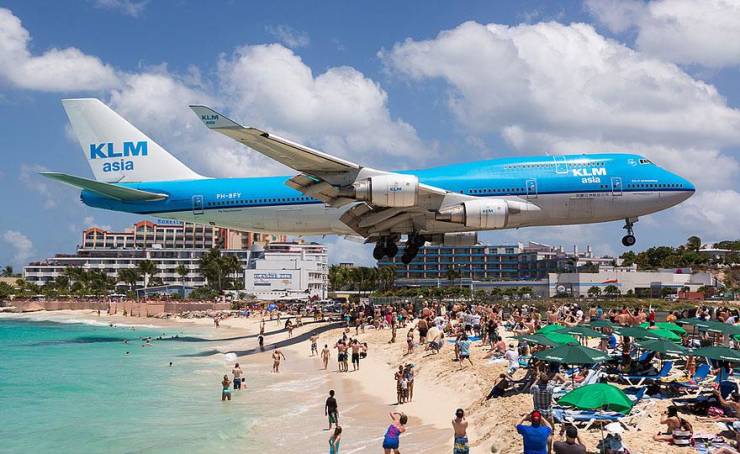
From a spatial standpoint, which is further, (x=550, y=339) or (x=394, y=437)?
(x=550, y=339)

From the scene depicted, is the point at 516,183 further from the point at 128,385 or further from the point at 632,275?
the point at 632,275

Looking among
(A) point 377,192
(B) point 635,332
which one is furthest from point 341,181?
(B) point 635,332

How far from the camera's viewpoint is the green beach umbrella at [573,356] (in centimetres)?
1833

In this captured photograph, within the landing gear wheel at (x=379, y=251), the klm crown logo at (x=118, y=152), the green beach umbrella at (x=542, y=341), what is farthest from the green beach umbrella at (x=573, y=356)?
the klm crown logo at (x=118, y=152)

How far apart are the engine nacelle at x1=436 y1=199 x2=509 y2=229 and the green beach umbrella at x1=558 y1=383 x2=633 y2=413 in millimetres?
19192

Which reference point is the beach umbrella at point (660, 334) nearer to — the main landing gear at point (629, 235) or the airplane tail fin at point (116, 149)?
the main landing gear at point (629, 235)

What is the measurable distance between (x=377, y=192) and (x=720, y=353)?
55.9 feet

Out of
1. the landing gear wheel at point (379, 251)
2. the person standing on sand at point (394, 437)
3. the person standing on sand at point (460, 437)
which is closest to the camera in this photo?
the person standing on sand at point (460, 437)

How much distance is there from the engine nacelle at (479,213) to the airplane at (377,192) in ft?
0.17

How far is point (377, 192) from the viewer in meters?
31.1

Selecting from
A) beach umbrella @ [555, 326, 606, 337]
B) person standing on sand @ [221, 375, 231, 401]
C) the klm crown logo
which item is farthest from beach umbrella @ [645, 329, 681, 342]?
the klm crown logo

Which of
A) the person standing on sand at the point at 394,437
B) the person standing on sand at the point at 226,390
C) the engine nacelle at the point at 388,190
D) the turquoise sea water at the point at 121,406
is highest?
the engine nacelle at the point at 388,190

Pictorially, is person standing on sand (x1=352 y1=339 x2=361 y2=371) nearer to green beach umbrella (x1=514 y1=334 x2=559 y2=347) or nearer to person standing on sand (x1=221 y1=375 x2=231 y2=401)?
person standing on sand (x1=221 y1=375 x2=231 y2=401)

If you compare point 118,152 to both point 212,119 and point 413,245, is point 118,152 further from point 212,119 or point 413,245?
point 413,245
